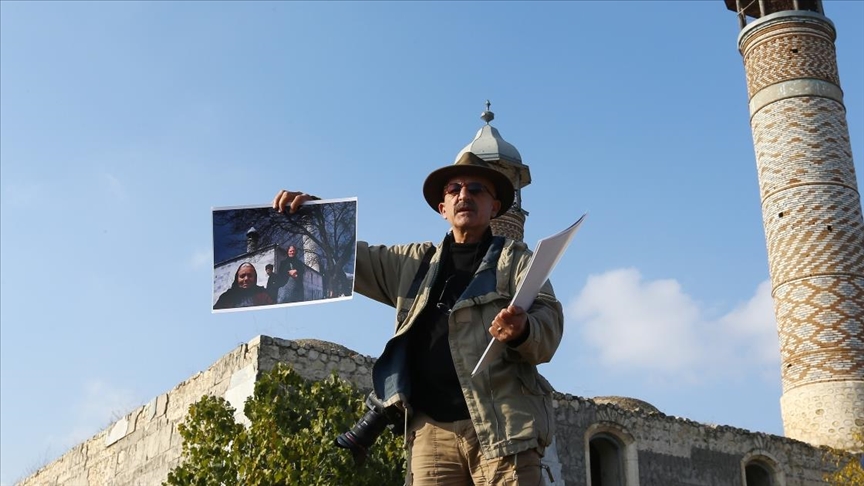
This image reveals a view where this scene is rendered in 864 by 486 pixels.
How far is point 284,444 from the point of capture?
285 inches

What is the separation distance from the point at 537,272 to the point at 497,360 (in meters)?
0.36

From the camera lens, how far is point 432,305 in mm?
3613

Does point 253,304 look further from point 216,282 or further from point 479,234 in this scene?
point 479,234

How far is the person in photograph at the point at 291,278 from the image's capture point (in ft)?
12.4

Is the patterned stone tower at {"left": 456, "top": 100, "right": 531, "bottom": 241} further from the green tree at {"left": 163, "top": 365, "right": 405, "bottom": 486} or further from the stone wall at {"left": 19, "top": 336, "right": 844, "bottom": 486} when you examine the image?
the green tree at {"left": 163, "top": 365, "right": 405, "bottom": 486}

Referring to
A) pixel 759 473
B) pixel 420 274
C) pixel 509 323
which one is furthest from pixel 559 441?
pixel 509 323

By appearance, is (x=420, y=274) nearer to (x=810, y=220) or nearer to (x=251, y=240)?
(x=251, y=240)

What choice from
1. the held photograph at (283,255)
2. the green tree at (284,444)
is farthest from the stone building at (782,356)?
the held photograph at (283,255)

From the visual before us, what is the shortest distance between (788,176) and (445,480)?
694 inches

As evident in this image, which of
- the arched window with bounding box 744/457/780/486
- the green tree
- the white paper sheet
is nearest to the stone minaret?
the white paper sheet

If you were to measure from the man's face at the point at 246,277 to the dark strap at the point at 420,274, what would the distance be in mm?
621

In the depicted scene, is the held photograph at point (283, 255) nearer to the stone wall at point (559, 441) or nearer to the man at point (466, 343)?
the man at point (466, 343)

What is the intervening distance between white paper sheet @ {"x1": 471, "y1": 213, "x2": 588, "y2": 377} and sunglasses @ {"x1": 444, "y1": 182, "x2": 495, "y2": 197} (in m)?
0.56

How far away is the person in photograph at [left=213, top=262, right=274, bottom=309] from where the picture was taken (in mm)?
3801
